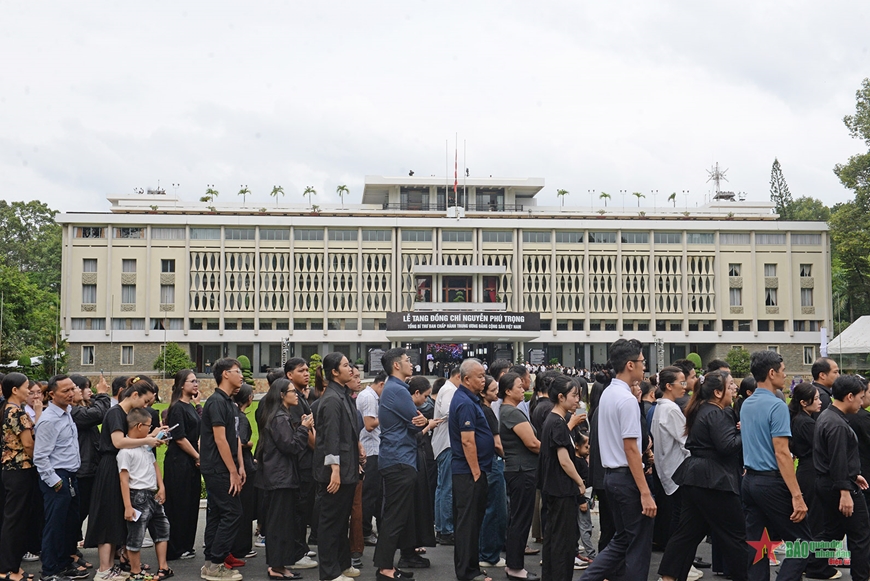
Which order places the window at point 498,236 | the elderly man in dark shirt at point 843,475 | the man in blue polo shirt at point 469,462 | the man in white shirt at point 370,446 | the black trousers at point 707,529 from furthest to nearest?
the window at point 498,236 < the man in white shirt at point 370,446 < the man in blue polo shirt at point 469,462 < the elderly man in dark shirt at point 843,475 < the black trousers at point 707,529

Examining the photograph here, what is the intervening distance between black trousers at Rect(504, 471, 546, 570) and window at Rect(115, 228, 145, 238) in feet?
172

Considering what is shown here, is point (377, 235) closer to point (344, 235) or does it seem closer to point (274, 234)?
point (344, 235)

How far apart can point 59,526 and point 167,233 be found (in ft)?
167

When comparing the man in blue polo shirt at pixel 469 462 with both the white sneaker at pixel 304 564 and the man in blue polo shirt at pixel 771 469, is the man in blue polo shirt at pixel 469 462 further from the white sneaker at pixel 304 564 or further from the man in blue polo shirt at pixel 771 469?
the man in blue polo shirt at pixel 771 469

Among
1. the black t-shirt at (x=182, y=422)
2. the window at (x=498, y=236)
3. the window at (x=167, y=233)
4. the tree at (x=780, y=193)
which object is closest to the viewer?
the black t-shirt at (x=182, y=422)

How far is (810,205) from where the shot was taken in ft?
247

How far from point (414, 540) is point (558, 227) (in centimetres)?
5061

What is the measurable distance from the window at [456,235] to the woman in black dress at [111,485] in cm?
4972

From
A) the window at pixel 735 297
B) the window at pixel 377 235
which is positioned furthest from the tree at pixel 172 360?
the window at pixel 735 297

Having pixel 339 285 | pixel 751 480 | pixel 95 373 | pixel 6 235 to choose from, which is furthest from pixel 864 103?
pixel 6 235

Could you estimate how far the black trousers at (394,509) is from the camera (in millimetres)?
7293

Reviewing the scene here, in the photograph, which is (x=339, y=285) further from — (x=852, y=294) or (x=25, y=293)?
(x=852, y=294)

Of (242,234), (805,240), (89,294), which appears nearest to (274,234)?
(242,234)

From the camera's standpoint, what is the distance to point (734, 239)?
2260 inches
